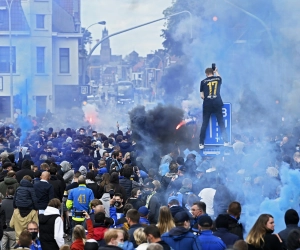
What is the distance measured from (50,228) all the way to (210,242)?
3.48m

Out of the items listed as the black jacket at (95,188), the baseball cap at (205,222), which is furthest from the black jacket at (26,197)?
the baseball cap at (205,222)

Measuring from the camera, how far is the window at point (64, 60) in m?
57.3

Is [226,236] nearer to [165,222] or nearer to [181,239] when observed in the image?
[181,239]

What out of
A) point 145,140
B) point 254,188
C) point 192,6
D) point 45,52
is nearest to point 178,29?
point 192,6

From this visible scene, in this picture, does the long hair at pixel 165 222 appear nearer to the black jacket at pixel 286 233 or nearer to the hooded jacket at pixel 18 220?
the black jacket at pixel 286 233

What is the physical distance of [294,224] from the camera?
31.7 ft

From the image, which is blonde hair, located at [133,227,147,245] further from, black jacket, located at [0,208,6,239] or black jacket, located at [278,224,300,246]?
black jacket, located at [0,208,6,239]

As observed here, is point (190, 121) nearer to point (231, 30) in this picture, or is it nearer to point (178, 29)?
point (231, 30)

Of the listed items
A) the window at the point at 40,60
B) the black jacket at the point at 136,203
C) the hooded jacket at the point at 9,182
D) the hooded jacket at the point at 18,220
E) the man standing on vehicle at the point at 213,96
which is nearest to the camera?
the black jacket at the point at 136,203

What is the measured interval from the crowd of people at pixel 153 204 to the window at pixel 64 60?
38657 millimetres

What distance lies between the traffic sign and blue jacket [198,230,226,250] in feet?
19.0

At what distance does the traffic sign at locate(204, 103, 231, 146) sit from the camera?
1491cm

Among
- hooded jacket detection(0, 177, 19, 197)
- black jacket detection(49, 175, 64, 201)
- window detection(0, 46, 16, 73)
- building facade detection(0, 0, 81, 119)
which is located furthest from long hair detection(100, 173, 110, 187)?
window detection(0, 46, 16, 73)

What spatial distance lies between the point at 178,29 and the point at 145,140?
21.4m
